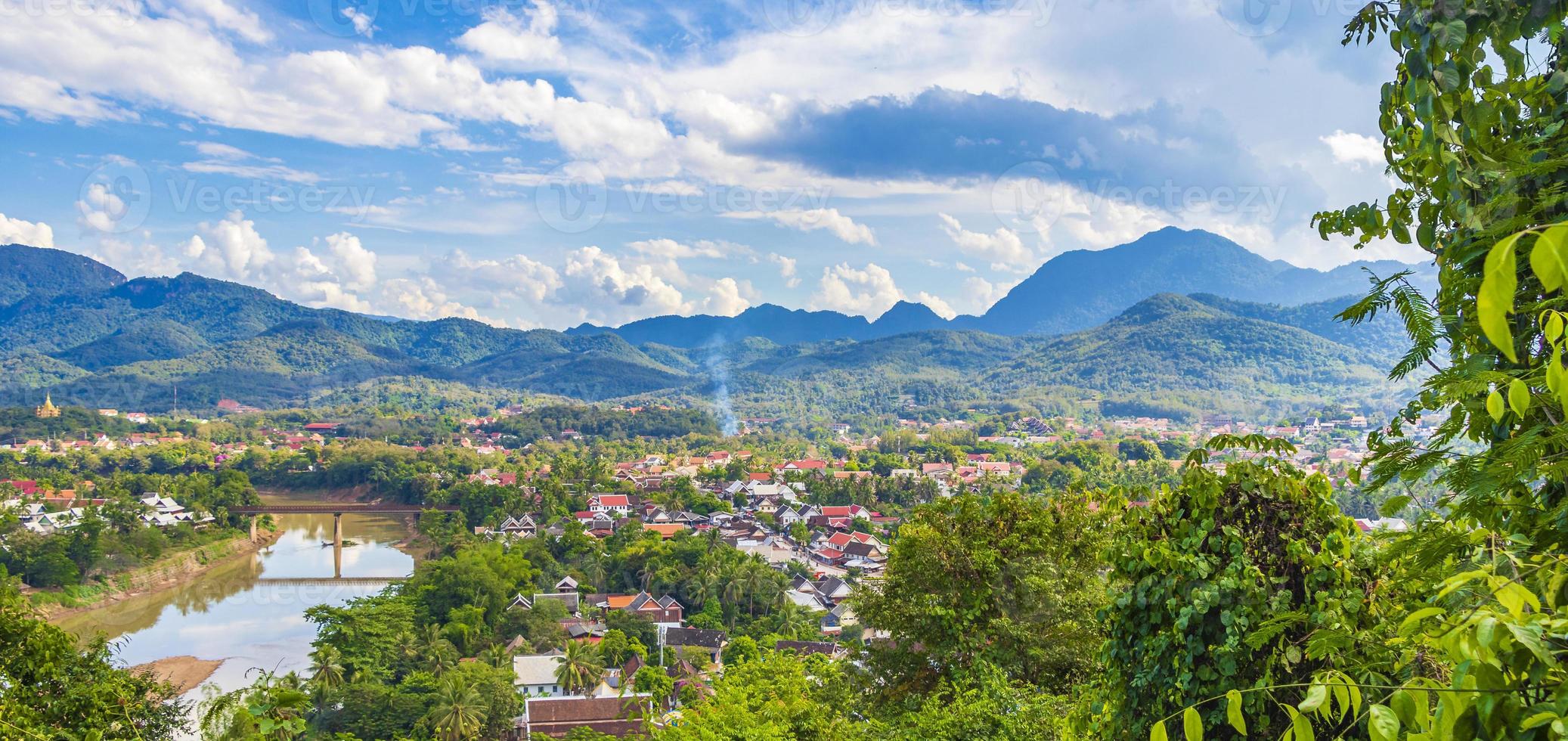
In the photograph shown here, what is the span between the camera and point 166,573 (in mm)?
19953

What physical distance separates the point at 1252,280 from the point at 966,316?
49956mm

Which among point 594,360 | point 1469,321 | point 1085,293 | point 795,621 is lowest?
point 795,621

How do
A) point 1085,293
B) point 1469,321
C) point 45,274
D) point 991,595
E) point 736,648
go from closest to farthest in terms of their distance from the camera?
point 1469,321 < point 991,595 < point 736,648 < point 45,274 < point 1085,293

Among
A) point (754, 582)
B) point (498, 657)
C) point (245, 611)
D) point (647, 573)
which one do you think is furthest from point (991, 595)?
point (245, 611)

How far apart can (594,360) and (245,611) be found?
7773 cm

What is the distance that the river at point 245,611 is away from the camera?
14.5 meters

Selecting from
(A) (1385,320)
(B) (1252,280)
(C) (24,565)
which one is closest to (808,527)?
(C) (24,565)

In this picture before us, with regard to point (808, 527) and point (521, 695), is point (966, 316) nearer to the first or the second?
point (808, 527)

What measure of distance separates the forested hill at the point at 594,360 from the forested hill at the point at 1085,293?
37786 mm

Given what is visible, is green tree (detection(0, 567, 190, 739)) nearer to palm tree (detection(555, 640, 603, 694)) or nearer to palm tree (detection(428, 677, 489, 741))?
palm tree (detection(428, 677, 489, 741))

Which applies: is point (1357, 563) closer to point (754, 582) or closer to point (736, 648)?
point (736, 648)

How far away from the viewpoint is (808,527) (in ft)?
86.3

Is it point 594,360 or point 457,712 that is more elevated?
point 594,360

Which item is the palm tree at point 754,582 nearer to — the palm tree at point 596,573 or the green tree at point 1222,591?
the palm tree at point 596,573
